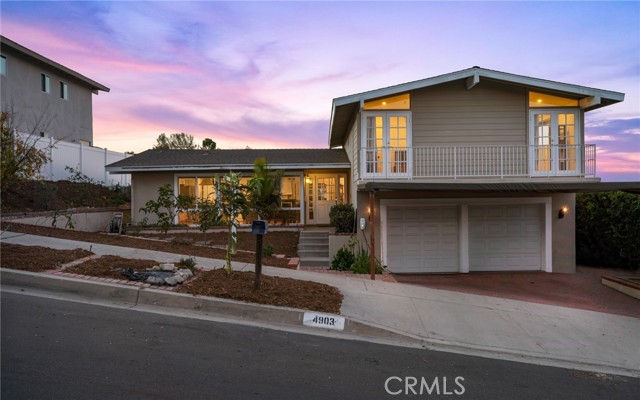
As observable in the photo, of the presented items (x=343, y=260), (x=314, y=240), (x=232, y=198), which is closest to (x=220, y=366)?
(x=232, y=198)

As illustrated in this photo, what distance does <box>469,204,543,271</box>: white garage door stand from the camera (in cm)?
1264

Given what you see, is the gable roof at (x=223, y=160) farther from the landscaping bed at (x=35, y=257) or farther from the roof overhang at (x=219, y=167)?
the landscaping bed at (x=35, y=257)

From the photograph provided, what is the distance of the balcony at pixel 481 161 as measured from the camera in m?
12.3

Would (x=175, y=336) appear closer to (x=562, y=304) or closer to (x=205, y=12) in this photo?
(x=562, y=304)

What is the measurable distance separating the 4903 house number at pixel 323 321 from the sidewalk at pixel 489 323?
259mm

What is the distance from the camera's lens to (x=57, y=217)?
13.6 meters

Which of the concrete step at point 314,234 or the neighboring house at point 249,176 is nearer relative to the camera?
the concrete step at point 314,234

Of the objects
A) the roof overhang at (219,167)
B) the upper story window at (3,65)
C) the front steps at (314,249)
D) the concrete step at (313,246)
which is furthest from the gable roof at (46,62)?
the concrete step at (313,246)

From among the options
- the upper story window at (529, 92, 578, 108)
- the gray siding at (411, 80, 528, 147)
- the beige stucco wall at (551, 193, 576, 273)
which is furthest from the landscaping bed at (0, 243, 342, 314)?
the upper story window at (529, 92, 578, 108)

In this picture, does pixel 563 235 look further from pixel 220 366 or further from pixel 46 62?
pixel 46 62

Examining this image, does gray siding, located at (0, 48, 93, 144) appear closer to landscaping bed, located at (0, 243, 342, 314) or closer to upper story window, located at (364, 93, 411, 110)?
landscaping bed, located at (0, 243, 342, 314)

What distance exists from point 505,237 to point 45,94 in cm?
2453

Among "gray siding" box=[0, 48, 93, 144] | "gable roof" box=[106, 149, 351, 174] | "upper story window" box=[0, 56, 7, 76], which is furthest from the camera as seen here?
"gray siding" box=[0, 48, 93, 144]

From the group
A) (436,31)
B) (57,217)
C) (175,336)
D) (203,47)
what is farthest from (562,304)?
(57,217)
